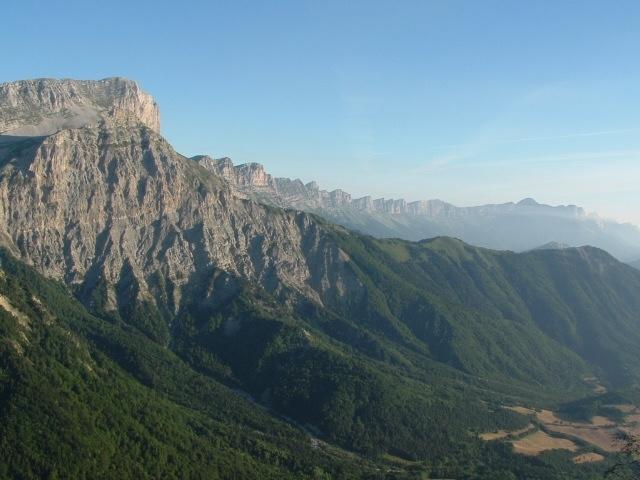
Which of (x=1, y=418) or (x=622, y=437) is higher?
(x=622, y=437)

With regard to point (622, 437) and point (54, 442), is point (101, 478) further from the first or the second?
point (622, 437)

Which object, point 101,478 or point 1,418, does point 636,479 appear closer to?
point 101,478

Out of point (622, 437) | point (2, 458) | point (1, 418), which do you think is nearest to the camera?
point (622, 437)

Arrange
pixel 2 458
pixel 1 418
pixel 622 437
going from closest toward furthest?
pixel 622 437 < pixel 2 458 < pixel 1 418

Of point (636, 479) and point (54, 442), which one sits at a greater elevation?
point (636, 479)

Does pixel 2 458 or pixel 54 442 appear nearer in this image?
pixel 2 458

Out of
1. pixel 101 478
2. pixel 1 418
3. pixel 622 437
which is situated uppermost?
pixel 622 437

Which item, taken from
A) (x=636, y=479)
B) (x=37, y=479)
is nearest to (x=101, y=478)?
(x=37, y=479)

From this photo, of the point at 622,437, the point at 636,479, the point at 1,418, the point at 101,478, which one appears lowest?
the point at 101,478

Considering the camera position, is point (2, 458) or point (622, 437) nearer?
point (622, 437)

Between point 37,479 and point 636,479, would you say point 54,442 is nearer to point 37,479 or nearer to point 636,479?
point 37,479
